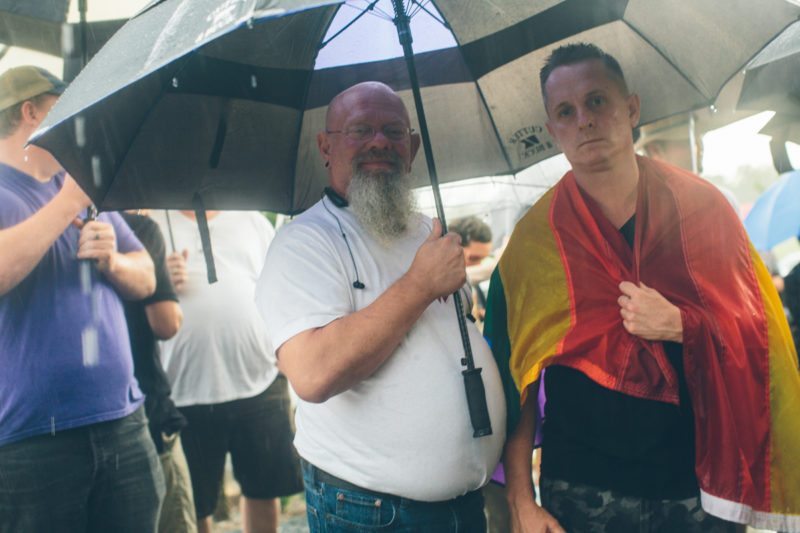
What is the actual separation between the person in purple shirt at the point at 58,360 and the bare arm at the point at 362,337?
A: 42.5 inches

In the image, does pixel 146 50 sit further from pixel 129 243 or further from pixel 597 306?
pixel 129 243

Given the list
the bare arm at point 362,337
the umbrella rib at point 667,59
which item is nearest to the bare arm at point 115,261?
the bare arm at point 362,337

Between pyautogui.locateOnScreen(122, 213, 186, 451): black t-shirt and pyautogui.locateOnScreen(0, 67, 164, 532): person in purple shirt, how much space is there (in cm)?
60

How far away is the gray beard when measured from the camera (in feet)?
8.77

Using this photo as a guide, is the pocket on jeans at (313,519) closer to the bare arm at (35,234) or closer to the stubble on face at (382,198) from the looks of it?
the stubble on face at (382,198)

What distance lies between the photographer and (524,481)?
268 centimetres

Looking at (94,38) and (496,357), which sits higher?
(94,38)

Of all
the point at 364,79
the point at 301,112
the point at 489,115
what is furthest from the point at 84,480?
the point at 489,115

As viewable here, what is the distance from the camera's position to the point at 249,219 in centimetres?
510

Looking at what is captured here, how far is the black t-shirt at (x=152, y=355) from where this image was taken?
3938mm

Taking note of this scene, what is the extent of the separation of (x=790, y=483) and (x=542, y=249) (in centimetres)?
107

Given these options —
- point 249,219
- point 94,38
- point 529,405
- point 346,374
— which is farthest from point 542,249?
point 249,219

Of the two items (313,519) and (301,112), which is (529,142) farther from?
(313,519)

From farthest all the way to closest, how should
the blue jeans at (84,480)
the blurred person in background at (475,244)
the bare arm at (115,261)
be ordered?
the blurred person in background at (475,244)
the bare arm at (115,261)
the blue jeans at (84,480)
